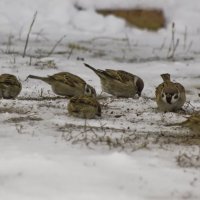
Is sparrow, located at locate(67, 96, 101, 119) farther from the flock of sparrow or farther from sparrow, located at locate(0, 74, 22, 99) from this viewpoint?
sparrow, located at locate(0, 74, 22, 99)

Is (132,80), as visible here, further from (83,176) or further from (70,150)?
(83,176)

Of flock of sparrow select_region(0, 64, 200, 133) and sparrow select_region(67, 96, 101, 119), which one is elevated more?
flock of sparrow select_region(0, 64, 200, 133)

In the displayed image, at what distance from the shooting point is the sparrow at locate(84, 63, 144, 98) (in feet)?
31.6

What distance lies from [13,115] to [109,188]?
7.87 ft

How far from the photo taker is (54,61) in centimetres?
1180

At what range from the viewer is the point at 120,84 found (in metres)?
9.67

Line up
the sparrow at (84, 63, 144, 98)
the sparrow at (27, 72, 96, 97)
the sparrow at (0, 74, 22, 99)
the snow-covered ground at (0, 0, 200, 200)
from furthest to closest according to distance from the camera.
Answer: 1. the sparrow at (84, 63, 144, 98)
2. the sparrow at (27, 72, 96, 97)
3. the sparrow at (0, 74, 22, 99)
4. the snow-covered ground at (0, 0, 200, 200)

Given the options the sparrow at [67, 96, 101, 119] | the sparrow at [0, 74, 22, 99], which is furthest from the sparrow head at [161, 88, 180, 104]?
the sparrow at [0, 74, 22, 99]

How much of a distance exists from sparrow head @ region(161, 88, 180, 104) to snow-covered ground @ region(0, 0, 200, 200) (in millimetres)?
175

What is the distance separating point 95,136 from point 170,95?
6.89ft

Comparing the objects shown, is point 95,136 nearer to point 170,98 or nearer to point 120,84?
point 170,98

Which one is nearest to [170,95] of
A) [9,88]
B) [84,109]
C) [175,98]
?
[175,98]

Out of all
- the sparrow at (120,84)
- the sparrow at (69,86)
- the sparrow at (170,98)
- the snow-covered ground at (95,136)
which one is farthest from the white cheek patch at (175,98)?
the sparrow at (120,84)

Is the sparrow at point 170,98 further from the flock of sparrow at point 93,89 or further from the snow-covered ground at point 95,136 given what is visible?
the snow-covered ground at point 95,136
